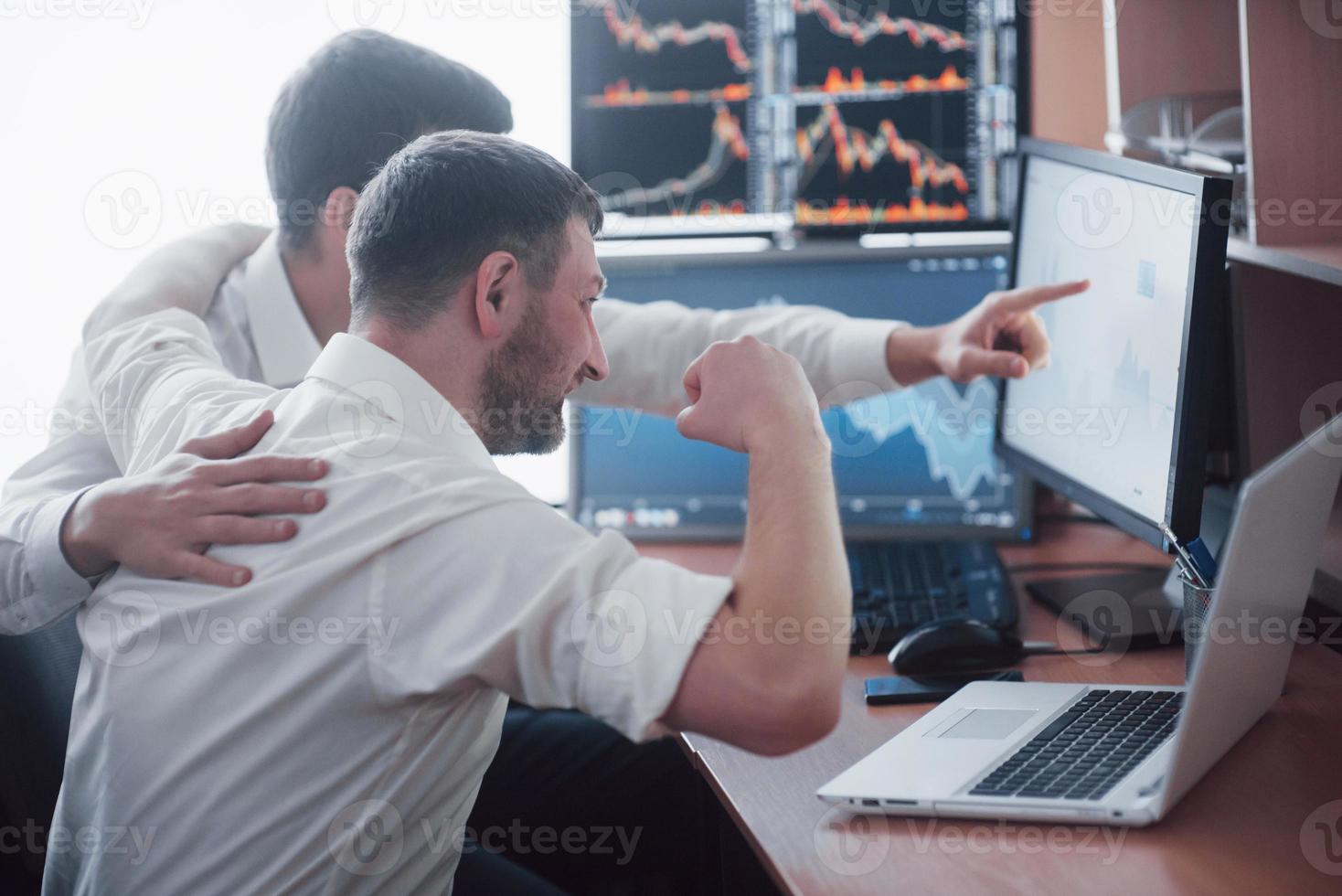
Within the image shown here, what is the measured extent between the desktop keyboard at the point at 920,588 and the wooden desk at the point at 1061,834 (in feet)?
0.66

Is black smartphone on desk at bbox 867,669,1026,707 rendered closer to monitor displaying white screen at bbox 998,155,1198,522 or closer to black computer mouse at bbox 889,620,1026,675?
black computer mouse at bbox 889,620,1026,675

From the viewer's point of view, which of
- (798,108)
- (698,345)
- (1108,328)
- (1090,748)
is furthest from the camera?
(798,108)

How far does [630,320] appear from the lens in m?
1.66

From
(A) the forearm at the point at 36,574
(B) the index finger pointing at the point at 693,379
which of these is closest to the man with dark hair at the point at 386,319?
(A) the forearm at the point at 36,574

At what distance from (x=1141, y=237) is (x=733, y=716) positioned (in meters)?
0.71

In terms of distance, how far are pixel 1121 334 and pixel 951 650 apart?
385 mm

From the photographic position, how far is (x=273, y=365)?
4.97 ft

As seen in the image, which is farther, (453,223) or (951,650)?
(951,650)

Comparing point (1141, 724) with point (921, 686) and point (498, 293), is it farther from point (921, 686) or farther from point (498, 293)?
point (498, 293)

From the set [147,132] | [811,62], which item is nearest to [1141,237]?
[811,62]

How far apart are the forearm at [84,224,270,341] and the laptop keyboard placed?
3.47 ft

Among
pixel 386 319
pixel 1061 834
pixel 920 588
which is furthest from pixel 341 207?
pixel 1061 834

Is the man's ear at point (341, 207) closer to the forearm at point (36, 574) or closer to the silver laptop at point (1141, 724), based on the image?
the forearm at point (36, 574)

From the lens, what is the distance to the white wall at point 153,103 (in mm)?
1958
